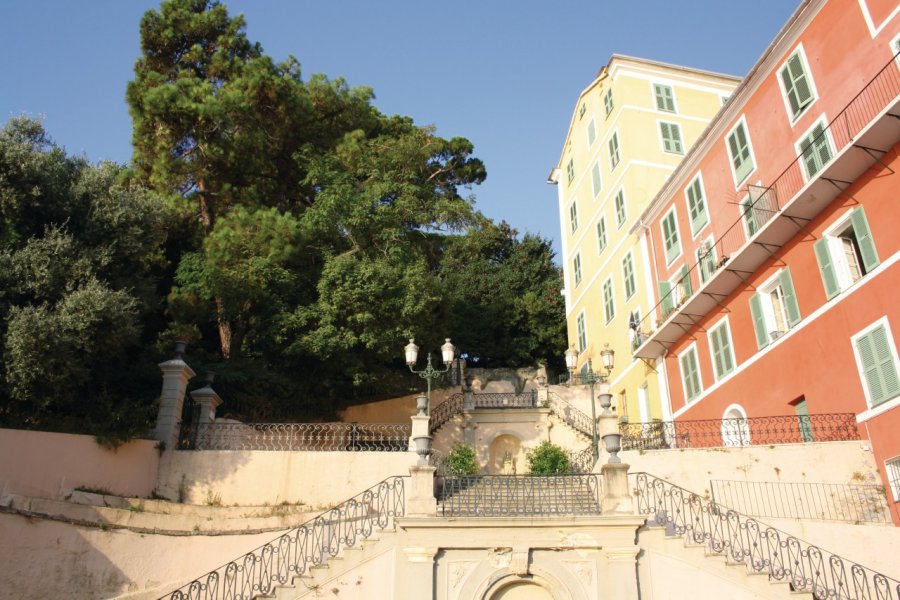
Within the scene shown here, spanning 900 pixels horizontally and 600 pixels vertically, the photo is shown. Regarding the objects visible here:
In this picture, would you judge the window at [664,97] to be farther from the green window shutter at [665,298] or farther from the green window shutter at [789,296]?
the green window shutter at [789,296]

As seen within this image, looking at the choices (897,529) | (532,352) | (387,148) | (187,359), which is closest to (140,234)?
(187,359)

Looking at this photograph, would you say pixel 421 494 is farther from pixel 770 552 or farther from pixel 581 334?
pixel 581 334

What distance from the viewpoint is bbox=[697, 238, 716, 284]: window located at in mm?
21397

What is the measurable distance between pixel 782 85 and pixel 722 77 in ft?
37.2

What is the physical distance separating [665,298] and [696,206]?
3.05 meters

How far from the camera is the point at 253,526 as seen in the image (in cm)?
1563

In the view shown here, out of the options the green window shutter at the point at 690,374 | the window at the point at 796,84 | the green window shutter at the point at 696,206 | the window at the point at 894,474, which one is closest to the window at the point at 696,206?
the green window shutter at the point at 696,206

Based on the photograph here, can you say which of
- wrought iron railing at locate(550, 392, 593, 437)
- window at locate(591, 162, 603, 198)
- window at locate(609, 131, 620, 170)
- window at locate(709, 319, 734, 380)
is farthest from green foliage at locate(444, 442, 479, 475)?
window at locate(591, 162, 603, 198)

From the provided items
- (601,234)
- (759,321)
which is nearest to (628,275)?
(601,234)

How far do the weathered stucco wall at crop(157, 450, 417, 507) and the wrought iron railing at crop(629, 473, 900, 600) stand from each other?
22.6 ft

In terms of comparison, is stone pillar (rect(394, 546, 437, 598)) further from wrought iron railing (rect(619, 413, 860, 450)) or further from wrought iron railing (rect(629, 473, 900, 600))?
wrought iron railing (rect(619, 413, 860, 450))

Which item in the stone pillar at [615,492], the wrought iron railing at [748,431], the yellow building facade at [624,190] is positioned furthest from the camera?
the yellow building facade at [624,190]

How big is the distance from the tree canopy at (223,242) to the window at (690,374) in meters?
8.01

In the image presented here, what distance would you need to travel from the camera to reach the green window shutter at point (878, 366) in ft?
47.2
